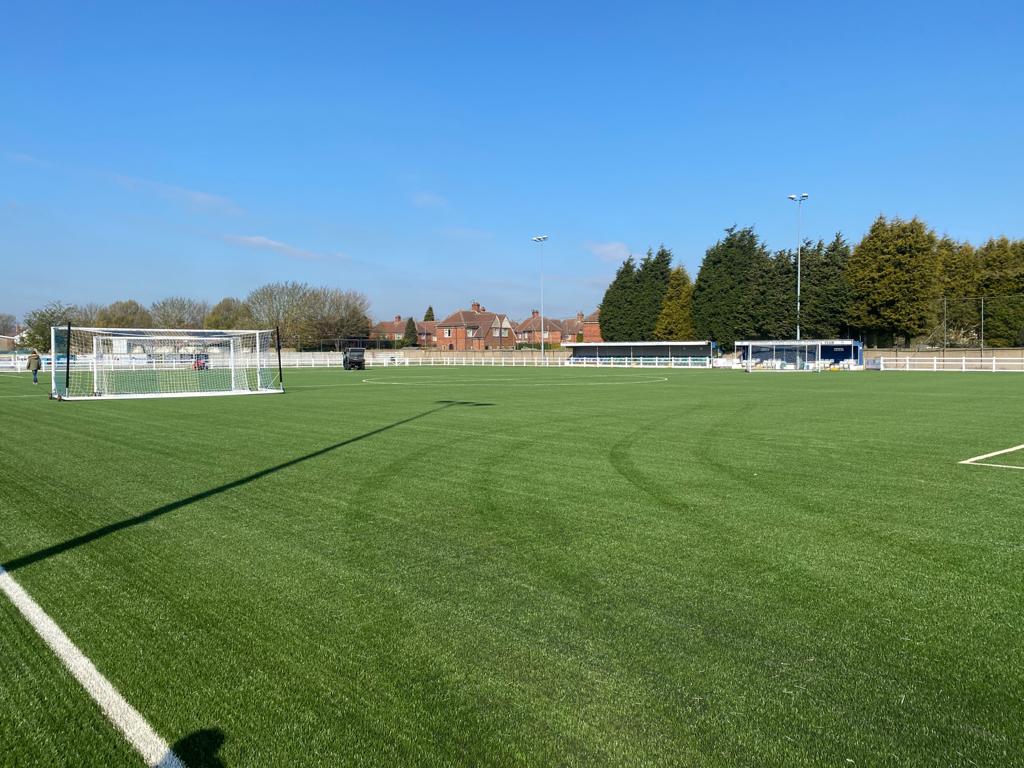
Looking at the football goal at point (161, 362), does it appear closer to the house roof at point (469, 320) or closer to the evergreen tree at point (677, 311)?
the evergreen tree at point (677, 311)

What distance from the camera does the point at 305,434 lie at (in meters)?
13.7

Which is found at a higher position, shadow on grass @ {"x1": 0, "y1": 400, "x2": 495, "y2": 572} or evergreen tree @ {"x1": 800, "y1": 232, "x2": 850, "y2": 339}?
evergreen tree @ {"x1": 800, "y1": 232, "x2": 850, "y2": 339}

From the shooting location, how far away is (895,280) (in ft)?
202

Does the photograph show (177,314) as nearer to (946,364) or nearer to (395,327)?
(395,327)

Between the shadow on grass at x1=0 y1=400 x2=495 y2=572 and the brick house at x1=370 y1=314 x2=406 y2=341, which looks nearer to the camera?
the shadow on grass at x1=0 y1=400 x2=495 y2=572

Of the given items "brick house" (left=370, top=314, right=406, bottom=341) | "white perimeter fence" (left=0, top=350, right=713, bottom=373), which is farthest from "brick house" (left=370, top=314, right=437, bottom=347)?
"white perimeter fence" (left=0, top=350, right=713, bottom=373)

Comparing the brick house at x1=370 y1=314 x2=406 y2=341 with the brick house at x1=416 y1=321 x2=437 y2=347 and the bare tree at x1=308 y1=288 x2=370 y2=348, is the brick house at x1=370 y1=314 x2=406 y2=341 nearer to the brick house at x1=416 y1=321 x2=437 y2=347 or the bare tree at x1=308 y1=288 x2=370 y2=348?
the brick house at x1=416 y1=321 x2=437 y2=347

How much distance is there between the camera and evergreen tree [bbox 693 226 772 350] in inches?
2773

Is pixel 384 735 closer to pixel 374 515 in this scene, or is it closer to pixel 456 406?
pixel 374 515

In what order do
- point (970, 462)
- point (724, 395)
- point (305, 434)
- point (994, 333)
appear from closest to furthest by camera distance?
1. point (970, 462)
2. point (305, 434)
3. point (724, 395)
4. point (994, 333)

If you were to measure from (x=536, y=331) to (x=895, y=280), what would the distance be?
7724 centimetres

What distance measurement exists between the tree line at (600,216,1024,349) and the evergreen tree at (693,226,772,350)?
11 centimetres

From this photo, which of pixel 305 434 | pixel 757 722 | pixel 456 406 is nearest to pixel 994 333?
pixel 456 406

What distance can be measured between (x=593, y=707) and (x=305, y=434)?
11471mm
